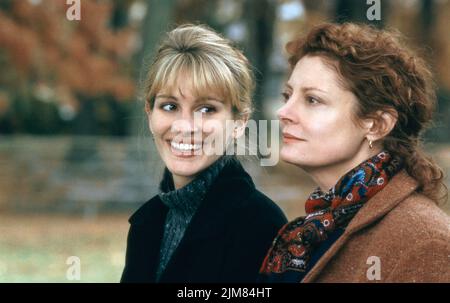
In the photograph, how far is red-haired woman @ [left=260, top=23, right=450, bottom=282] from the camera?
2.60 m

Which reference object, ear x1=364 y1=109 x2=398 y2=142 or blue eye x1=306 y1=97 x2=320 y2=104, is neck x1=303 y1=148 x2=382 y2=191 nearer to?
ear x1=364 y1=109 x2=398 y2=142

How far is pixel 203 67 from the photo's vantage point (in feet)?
9.75

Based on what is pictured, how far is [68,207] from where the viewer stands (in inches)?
498

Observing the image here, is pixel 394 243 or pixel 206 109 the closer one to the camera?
pixel 394 243

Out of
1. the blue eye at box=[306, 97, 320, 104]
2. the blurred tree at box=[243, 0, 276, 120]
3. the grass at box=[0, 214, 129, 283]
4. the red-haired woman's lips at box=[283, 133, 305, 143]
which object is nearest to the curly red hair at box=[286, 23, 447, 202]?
the blue eye at box=[306, 97, 320, 104]

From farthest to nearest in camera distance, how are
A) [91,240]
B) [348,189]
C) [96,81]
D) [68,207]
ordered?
[96,81]
[68,207]
[91,240]
[348,189]

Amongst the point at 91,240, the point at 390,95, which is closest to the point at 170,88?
the point at 390,95

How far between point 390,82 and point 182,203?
94 cm

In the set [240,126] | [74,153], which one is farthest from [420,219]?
[74,153]

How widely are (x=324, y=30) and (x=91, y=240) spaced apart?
26.4ft

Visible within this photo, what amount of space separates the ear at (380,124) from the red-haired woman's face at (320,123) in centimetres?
3

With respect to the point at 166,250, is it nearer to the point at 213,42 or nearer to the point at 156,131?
the point at 156,131

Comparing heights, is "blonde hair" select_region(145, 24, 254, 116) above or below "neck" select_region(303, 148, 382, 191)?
above

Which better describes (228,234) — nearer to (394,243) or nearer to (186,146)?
(186,146)
